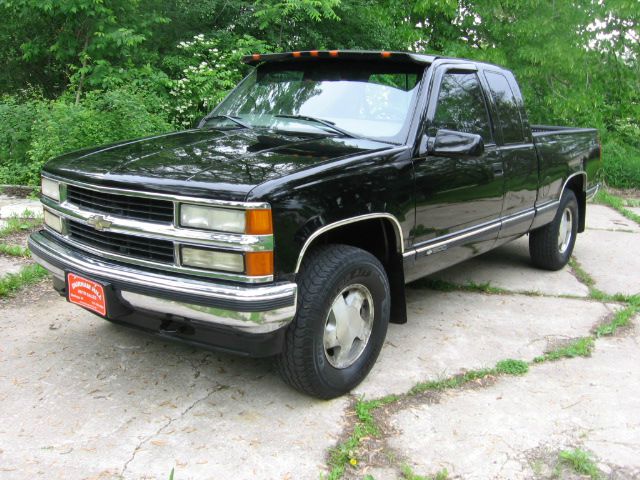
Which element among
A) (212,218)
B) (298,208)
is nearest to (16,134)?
(212,218)

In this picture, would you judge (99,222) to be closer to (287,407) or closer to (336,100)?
(287,407)

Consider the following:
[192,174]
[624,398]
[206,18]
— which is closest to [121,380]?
[192,174]

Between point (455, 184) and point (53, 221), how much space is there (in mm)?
2440

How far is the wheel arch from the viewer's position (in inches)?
133

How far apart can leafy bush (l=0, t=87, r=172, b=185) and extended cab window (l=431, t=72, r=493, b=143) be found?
4.58m

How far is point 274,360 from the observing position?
10.2ft

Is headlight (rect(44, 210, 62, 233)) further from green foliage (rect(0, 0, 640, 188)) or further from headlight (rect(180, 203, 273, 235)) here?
green foliage (rect(0, 0, 640, 188))

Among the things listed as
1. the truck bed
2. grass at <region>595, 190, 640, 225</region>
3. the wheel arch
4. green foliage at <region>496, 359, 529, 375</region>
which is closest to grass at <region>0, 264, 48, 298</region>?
the wheel arch

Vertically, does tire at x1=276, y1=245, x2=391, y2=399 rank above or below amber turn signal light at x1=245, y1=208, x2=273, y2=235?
below

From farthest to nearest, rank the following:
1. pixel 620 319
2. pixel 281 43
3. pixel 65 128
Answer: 1. pixel 281 43
2. pixel 65 128
3. pixel 620 319

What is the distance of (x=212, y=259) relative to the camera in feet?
9.06

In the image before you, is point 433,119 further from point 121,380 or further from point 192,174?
point 121,380

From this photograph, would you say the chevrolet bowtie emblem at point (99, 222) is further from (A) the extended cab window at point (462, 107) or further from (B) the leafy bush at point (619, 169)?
(B) the leafy bush at point (619, 169)

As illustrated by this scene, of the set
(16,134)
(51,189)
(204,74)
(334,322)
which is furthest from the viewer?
(204,74)
